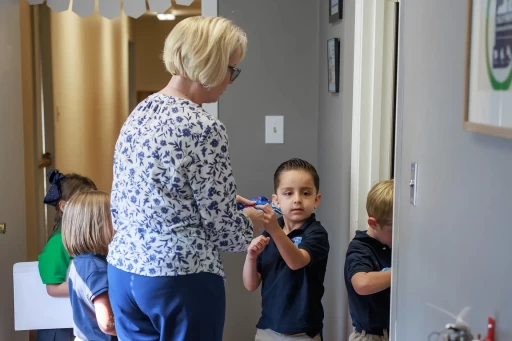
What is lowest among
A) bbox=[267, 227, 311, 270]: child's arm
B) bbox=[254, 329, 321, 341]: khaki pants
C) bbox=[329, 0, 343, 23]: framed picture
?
bbox=[254, 329, 321, 341]: khaki pants

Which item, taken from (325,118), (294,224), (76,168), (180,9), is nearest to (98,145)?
(76,168)

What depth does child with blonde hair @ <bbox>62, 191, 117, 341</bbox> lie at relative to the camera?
87.2 inches

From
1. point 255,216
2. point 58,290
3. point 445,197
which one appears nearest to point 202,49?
point 255,216

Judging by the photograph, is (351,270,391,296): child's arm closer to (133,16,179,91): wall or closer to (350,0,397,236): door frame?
(350,0,397,236): door frame

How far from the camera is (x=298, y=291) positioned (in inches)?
90.8

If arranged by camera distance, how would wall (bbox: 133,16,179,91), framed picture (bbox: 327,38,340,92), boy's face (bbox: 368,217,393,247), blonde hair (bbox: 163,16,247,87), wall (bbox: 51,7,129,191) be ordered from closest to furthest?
blonde hair (bbox: 163,16,247,87)
boy's face (bbox: 368,217,393,247)
framed picture (bbox: 327,38,340,92)
wall (bbox: 51,7,129,191)
wall (bbox: 133,16,179,91)

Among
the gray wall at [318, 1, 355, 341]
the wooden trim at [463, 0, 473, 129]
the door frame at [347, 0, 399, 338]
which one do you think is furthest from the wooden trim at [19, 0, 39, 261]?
the wooden trim at [463, 0, 473, 129]

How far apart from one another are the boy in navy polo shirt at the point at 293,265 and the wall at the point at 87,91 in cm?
245

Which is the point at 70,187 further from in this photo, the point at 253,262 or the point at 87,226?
the point at 253,262

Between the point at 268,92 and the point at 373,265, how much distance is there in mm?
1204

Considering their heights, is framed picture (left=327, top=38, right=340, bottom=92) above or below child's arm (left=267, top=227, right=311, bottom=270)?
above

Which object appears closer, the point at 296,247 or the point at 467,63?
the point at 467,63

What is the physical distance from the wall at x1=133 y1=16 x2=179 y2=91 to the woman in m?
5.57

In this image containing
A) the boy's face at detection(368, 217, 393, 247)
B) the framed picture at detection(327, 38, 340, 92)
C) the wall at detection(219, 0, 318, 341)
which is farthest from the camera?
the wall at detection(219, 0, 318, 341)
